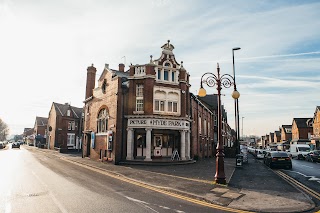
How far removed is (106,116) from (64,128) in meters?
32.5

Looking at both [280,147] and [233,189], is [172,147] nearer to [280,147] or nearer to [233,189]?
[233,189]

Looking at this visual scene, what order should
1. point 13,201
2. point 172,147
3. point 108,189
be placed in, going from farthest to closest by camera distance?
point 172,147 → point 108,189 → point 13,201

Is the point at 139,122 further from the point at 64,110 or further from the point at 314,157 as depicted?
the point at 64,110

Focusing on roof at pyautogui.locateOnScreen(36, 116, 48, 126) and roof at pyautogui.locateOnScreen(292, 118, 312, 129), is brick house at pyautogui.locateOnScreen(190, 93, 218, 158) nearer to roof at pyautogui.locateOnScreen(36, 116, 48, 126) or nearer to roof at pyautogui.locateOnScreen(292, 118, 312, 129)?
roof at pyautogui.locateOnScreen(292, 118, 312, 129)

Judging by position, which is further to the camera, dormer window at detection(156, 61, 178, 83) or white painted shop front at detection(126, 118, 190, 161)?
dormer window at detection(156, 61, 178, 83)

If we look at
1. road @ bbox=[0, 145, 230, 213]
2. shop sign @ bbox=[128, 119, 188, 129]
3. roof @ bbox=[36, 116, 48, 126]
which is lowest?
road @ bbox=[0, 145, 230, 213]

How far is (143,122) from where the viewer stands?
2247 cm

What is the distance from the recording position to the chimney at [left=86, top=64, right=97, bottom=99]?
103 ft

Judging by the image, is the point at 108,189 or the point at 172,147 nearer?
the point at 108,189

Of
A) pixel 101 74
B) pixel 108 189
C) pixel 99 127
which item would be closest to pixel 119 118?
pixel 99 127

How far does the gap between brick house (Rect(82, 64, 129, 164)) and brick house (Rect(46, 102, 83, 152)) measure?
21.5 meters

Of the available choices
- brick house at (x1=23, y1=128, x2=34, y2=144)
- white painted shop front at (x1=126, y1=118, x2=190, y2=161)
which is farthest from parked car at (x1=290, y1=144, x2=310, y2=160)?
brick house at (x1=23, y1=128, x2=34, y2=144)

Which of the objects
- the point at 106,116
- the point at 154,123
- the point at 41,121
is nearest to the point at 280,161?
the point at 154,123

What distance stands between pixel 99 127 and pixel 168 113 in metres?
9.40
